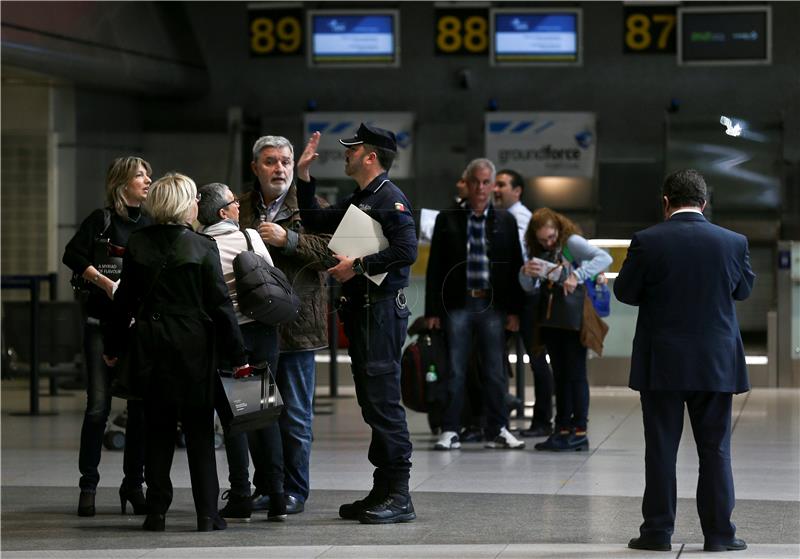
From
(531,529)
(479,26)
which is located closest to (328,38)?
(479,26)

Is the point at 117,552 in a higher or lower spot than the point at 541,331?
lower

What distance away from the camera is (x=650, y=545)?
5.84 m

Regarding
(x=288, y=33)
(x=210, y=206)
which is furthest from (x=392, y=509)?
(x=288, y=33)

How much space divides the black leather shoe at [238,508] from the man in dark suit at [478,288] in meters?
2.68

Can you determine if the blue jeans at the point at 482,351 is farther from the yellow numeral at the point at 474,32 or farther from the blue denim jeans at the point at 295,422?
the yellow numeral at the point at 474,32

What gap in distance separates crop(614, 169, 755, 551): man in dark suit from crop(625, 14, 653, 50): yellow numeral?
44.6 feet

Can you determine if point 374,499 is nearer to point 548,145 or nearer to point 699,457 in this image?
point 699,457

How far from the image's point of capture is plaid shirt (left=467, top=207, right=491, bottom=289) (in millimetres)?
9000

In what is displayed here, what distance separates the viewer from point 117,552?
235 inches

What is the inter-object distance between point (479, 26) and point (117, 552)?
1452cm

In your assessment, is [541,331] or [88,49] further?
[88,49]

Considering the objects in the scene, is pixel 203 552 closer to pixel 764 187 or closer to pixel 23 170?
pixel 23 170

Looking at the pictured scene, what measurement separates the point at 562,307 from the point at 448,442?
A: 3.90 feet

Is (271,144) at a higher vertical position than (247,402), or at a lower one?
higher
